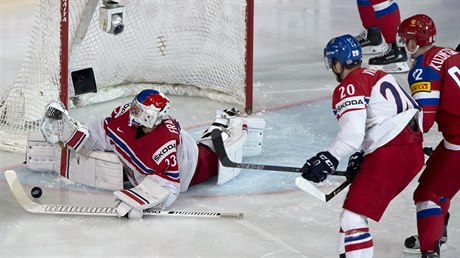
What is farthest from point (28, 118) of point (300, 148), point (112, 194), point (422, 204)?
point (422, 204)

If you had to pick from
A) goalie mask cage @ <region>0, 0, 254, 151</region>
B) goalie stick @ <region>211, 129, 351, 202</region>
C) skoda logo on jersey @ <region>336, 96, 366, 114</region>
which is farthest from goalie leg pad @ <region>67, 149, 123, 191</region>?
skoda logo on jersey @ <region>336, 96, 366, 114</region>

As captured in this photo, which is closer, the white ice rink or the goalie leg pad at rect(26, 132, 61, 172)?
the white ice rink

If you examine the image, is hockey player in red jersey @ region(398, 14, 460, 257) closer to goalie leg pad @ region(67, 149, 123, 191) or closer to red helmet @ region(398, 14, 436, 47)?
red helmet @ region(398, 14, 436, 47)

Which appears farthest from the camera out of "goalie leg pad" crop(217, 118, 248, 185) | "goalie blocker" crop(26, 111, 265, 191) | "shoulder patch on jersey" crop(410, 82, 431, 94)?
"goalie leg pad" crop(217, 118, 248, 185)

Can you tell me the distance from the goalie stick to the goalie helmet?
10.7 inches

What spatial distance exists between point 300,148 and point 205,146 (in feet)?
2.24

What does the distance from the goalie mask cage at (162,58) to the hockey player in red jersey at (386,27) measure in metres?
1.06

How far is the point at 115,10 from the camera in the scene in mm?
5191

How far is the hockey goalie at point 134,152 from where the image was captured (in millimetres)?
4895

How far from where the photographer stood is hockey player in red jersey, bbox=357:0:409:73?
7.02 meters

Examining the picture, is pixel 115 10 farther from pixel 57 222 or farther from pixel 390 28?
pixel 390 28

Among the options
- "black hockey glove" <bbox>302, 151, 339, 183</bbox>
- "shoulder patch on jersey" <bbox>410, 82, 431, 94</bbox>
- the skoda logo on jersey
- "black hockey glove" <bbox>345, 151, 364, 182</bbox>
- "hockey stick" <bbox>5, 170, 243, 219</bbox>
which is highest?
the skoda logo on jersey

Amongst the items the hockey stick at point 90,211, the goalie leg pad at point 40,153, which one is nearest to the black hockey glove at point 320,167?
the hockey stick at point 90,211

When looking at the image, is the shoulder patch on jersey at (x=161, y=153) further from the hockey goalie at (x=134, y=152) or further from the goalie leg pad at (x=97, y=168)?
the goalie leg pad at (x=97, y=168)
